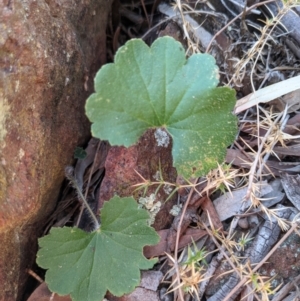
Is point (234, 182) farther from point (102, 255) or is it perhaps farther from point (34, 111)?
point (34, 111)

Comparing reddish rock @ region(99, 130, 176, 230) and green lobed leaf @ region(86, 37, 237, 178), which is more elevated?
green lobed leaf @ region(86, 37, 237, 178)

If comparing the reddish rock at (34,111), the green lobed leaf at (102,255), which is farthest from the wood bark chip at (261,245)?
the reddish rock at (34,111)

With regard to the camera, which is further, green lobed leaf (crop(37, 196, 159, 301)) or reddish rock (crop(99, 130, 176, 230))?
reddish rock (crop(99, 130, 176, 230))

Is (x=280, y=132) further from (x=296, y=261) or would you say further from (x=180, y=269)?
(x=180, y=269)

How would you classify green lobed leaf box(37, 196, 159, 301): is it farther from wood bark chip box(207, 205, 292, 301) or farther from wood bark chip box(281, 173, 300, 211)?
wood bark chip box(281, 173, 300, 211)

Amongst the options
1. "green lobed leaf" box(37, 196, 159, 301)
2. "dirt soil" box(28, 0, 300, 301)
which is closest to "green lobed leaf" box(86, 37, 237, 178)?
"dirt soil" box(28, 0, 300, 301)

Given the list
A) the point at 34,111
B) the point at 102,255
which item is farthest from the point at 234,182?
the point at 34,111
